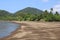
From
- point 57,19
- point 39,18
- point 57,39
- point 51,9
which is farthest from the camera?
point 51,9

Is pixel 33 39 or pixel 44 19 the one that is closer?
pixel 33 39

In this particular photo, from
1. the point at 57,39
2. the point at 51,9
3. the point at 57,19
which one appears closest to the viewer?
the point at 57,39

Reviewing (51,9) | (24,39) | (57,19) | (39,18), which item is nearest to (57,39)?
(24,39)

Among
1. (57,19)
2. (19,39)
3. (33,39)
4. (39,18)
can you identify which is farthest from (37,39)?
(39,18)

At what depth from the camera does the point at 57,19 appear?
3770 inches

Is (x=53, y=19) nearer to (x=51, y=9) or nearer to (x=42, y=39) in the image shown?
(x=51, y=9)

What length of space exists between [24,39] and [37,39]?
143 centimetres

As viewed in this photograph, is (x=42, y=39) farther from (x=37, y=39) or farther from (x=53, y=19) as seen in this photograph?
(x=53, y=19)

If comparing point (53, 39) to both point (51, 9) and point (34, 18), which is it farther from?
point (51, 9)

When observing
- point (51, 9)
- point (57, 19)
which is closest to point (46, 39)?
point (57, 19)

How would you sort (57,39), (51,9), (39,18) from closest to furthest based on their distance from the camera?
(57,39), (39,18), (51,9)

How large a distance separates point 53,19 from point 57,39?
75.6 metres

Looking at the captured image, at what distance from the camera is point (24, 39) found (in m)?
22.2

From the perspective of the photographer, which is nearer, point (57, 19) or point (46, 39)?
point (46, 39)
